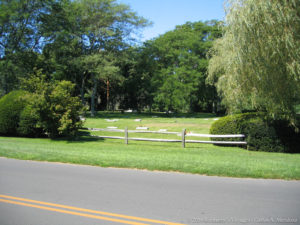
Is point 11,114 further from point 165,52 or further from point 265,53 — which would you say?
point 165,52

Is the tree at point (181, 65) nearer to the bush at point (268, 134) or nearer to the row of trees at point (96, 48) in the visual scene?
the row of trees at point (96, 48)

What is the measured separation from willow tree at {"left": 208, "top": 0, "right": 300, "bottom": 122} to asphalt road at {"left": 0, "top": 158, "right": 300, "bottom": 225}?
17.5 ft

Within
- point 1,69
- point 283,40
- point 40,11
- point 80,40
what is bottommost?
point 283,40

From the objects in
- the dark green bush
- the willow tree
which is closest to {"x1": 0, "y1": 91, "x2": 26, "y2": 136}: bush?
the dark green bush

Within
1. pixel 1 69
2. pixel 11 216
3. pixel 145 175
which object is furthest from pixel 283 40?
pixel 1 69

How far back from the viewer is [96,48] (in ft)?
119

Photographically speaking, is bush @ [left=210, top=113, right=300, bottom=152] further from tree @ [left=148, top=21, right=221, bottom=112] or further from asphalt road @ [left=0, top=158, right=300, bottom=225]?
tree @ [left=148, top=21, right=221, bottom=112]

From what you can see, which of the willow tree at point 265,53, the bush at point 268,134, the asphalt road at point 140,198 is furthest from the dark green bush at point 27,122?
the bush at point 268,134

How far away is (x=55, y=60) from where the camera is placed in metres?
34.2

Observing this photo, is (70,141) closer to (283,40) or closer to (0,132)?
(0,132)

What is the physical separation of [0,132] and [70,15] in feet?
71.6

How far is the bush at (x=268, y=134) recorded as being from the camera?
1241 centimetres

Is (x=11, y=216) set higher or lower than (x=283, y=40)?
lower

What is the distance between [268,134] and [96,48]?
29.0m
